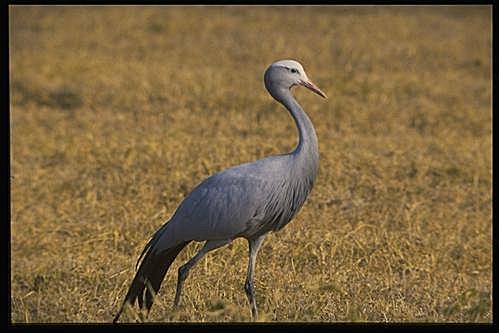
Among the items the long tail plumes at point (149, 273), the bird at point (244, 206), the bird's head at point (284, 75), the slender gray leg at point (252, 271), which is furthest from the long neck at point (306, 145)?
the long tail plumes at point (149, 273)

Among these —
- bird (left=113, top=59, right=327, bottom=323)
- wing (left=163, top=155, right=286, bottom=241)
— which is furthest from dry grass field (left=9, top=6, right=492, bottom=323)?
wing (left=163, top=155, right=286, bottom=241)

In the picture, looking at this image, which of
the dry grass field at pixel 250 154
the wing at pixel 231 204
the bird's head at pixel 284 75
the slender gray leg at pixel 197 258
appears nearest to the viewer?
the wing at pixel 231 204

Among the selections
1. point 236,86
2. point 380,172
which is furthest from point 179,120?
point 380,172

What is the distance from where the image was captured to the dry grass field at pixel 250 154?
5195 mm

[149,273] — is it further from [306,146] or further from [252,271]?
[306,146]

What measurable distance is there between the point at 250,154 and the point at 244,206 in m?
3.34

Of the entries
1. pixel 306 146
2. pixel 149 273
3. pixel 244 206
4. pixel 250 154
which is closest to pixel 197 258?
pixel 149 273

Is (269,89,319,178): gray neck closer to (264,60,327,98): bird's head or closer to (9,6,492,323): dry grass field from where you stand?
(264,60,327,98): bird's head

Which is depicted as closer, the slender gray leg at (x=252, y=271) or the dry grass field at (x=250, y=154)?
the slender gray leg at (x=252, y=271)

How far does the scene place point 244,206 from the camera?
432 centimetres

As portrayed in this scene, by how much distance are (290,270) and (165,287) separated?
685 millimetres

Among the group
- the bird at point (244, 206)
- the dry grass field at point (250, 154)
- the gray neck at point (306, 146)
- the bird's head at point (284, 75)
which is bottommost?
the dry grass field at point (250, 154)

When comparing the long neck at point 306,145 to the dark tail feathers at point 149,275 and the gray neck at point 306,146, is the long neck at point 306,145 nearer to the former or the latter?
the gray neck at point 306,146
